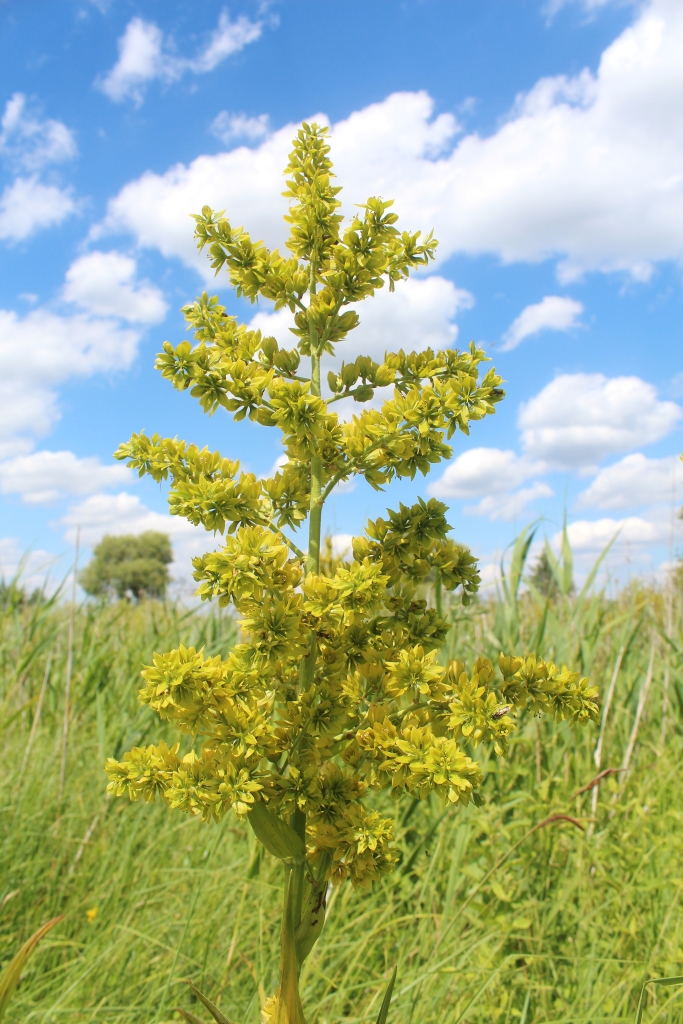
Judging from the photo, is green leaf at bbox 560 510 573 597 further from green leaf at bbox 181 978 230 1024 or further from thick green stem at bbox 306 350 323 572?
green leaf at bbox 181 978 230 1024

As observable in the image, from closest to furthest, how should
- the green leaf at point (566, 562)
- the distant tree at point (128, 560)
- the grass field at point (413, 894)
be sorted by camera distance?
1. the grass field at point (413, 894)
2. the green leaf at point (566, 562)
3. the distant tree at point (128, 560)

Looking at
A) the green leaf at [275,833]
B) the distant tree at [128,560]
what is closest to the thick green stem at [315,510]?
the green leaf at [275,833]

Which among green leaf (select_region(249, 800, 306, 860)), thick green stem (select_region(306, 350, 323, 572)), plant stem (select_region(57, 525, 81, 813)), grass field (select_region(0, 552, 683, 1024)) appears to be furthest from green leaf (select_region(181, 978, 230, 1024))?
plant stem (select_region(57, 525, 81, 813))

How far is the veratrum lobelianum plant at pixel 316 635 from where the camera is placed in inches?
61.6

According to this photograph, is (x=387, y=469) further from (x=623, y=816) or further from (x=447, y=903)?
(x=623, y=816)

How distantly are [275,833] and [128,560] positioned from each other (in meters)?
52.1

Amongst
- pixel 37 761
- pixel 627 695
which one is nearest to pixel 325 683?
pixel 37 761

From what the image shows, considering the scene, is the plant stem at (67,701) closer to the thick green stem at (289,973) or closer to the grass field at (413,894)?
the grass field at (413,894)

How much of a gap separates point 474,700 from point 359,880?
548 mm

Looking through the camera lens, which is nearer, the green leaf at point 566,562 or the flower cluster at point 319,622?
the flower cluster at point 319,622

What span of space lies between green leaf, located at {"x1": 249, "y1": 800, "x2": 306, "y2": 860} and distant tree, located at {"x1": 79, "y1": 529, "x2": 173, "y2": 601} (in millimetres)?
45984

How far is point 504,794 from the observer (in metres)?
3.65

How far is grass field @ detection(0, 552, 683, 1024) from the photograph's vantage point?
102 inches

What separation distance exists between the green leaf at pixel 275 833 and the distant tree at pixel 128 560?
151 feet
